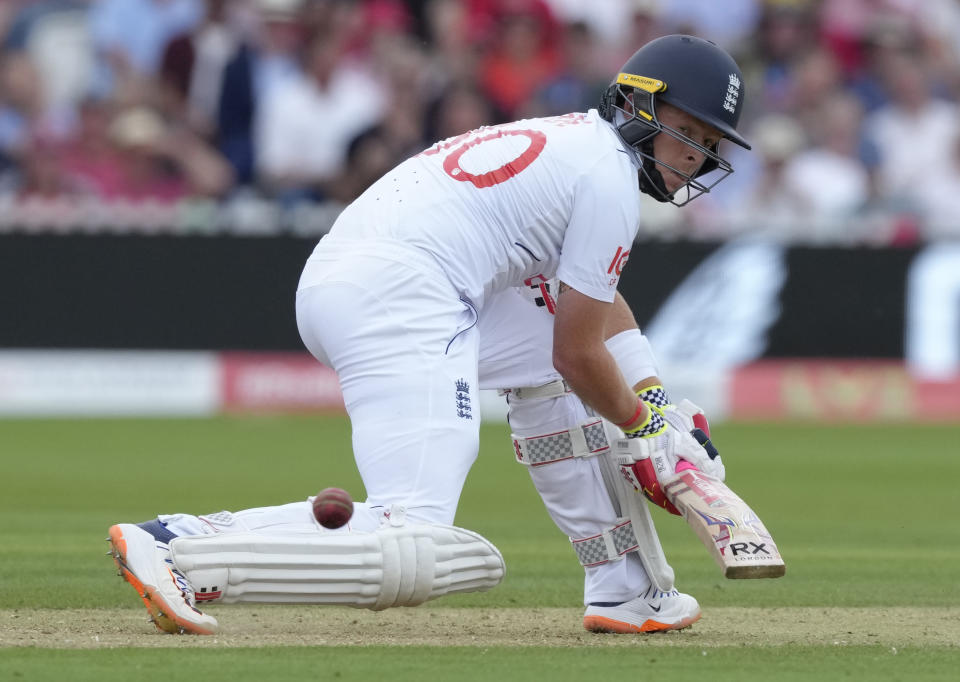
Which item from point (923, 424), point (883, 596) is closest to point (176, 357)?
point (923, 424)

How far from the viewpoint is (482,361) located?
474cm

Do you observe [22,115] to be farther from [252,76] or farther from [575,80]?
[575,80]

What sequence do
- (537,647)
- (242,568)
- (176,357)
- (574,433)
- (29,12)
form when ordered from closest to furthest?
1. (242,568)
2. (537,647)
3. (574,433)
4. (176,357)
5. (29,12)

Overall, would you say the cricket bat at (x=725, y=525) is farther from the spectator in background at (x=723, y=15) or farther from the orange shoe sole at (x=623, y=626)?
the spectator in background at (x=723, y=15)

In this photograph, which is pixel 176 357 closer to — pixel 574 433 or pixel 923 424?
pixel 923 424

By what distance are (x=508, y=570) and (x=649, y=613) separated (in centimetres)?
137

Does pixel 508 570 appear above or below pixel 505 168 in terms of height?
below

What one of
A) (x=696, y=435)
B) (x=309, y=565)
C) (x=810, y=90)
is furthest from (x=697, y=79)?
(x=810, y=90)

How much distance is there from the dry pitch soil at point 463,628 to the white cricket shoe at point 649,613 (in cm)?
4

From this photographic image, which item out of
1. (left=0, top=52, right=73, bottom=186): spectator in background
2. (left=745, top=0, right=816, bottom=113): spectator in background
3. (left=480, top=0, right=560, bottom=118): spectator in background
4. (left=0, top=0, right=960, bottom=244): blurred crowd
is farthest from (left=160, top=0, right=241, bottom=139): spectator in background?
(left=745, top=0, right=816, bottom=113): spectator in background

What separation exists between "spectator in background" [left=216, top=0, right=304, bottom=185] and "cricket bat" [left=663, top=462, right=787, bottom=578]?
851cm

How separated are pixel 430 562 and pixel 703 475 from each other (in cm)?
88

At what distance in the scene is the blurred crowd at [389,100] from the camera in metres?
12.5

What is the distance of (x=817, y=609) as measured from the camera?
525 centimetres
